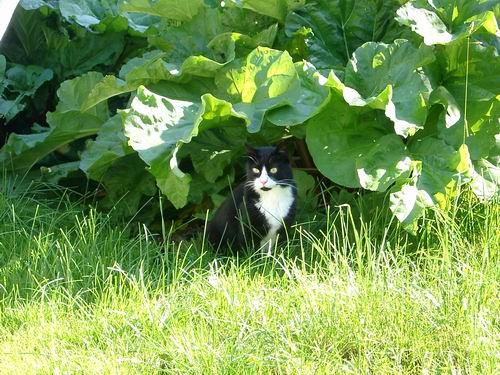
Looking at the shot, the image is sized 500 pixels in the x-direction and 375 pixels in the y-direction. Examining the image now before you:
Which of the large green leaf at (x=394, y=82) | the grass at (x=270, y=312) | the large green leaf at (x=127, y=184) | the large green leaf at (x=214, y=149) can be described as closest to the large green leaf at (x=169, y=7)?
the large green leaf at (x=214, y=149)

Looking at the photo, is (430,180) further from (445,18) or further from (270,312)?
(270,312)

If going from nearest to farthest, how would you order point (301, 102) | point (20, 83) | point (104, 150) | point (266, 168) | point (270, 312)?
point (270, 312) < point (301, 102) < point (266, 168) < point (104, 150) < point (20, 83)

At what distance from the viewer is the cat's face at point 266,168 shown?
3.56 metres

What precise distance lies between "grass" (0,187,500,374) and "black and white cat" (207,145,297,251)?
0.71 ft

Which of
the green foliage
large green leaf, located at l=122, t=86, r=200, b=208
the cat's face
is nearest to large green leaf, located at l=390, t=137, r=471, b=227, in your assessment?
the green foliage

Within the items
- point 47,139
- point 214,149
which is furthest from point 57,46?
point 214,149

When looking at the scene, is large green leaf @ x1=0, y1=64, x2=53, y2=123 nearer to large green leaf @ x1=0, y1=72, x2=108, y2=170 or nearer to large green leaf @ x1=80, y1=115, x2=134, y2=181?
large green leaf @ x1=0, y1=72, x2=108, y2=170

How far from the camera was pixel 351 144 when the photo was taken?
3.54 meters

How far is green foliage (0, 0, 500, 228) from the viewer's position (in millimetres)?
3348

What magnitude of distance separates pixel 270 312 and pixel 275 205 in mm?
878

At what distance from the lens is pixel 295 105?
3.44 meters

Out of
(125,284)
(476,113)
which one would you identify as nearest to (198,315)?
(125,284)

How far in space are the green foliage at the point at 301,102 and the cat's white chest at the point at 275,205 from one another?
0.80ft

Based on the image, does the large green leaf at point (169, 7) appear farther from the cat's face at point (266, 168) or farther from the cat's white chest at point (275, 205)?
the cat's white chest at point (275, 205)
